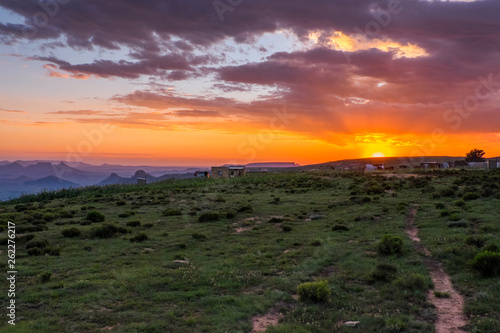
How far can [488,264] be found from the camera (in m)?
13.2

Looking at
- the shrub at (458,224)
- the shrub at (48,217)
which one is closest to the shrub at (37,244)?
the shrub at (48,217)

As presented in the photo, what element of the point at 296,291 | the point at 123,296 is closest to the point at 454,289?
the point at 296,291

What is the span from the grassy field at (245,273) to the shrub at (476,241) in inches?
3.0

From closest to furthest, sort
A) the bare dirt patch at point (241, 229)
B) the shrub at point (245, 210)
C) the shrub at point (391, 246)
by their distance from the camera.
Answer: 1. the shrub at point (391, 246)
2. the bare dirt patch at point (241, 229)
3. the shrub at point (245, 210)

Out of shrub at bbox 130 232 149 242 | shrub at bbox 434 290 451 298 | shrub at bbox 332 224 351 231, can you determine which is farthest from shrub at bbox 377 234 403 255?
shrub at bbox 130 232 149 242

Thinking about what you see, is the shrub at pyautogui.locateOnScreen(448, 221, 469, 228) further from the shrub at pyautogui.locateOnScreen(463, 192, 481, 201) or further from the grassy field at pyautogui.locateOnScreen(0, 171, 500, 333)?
the shrub at pyautogui.locateOnScreen(463, 192, 481, 201)

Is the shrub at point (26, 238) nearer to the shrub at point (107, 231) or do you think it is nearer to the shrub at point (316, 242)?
the shrub at point (107, 231)

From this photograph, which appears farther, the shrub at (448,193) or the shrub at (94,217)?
the shrub at (448,193)

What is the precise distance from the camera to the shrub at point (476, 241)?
16.5m

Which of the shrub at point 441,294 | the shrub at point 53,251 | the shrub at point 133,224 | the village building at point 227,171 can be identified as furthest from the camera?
the village building at point 227,171

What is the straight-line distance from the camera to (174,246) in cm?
2081

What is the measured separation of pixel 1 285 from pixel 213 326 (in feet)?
32.1

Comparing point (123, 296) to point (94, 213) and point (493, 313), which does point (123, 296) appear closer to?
point (493, 313)

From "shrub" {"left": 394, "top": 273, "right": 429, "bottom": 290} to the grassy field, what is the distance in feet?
0.11
